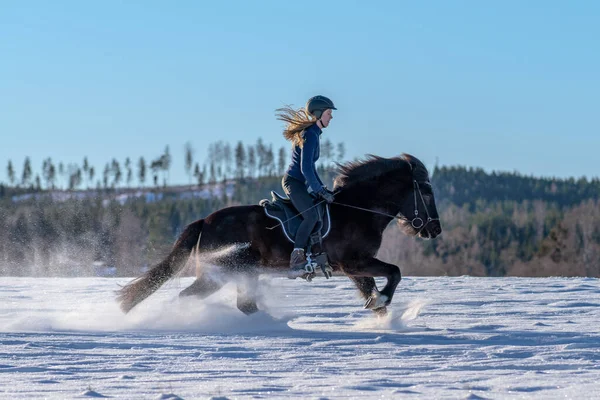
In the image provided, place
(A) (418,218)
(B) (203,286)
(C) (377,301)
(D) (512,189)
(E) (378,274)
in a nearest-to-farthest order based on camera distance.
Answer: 1. (C) (377,301)
2. (E) (378,274)
3. (B) (203,286)
4. (A) (418,218)
5. (D) (512,189)

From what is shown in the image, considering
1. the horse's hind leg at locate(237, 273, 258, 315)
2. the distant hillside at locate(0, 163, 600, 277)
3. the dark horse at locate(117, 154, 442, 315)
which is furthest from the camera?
the distant hillside at locate(0, 163, 600, 277)

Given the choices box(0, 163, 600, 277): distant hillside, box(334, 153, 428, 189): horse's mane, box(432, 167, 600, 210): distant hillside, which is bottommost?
box(0, 163, 600, 277): distant hillside

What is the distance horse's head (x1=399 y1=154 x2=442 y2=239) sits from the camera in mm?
11773

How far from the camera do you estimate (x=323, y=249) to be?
1123cm

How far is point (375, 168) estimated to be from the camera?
11883mm

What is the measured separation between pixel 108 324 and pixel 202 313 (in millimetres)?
1074

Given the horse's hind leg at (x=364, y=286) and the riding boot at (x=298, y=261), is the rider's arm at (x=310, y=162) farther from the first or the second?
the horse's hind leg at (x=364, y=286)

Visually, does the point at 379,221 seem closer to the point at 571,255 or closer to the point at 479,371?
the point at 479,371

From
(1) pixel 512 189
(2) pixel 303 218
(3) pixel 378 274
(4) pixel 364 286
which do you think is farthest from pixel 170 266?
(1) pixel 512 189

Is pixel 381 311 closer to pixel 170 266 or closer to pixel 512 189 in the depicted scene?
pixel 170 266

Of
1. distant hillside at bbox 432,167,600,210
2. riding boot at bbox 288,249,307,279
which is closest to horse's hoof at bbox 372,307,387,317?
riding boot at bbox 288,249,307,279

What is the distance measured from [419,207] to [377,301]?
153 cm

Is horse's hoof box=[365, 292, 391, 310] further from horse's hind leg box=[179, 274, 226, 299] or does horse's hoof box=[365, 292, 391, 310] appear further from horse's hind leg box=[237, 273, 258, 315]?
horse's hind leg box=[179, 274, 226, 299]

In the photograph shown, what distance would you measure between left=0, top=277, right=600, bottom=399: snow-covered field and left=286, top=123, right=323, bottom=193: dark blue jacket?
1368 millimetres
